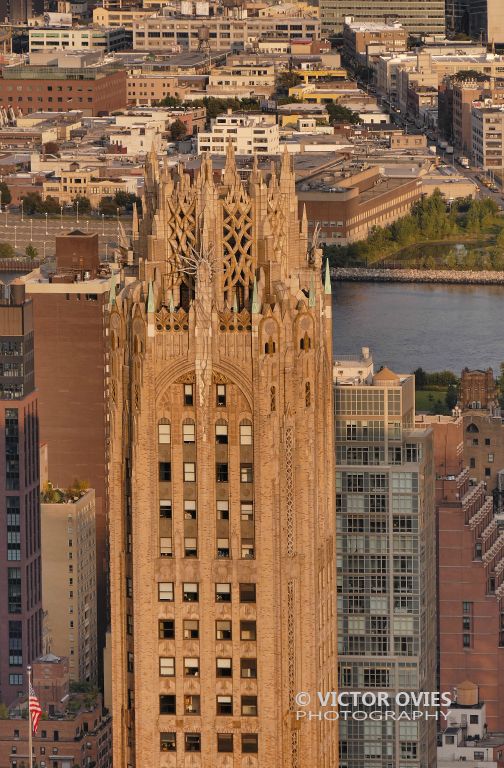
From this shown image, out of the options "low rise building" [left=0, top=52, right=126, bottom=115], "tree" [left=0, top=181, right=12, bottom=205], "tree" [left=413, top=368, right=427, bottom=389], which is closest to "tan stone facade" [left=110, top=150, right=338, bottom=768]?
"tree" [left=413, top=368, right=427, bottom=389]

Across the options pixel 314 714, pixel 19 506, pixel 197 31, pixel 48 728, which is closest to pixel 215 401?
pixel 314 714

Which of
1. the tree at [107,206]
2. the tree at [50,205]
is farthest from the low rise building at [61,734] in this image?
the tree at [50,205]

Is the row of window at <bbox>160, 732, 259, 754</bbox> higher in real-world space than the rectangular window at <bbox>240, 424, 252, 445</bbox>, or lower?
lower

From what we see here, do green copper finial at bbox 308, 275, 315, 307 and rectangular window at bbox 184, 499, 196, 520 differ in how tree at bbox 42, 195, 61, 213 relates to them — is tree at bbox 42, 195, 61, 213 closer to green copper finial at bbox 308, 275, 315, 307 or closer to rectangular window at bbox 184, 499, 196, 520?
green copper finial at bbox 308, 275, 315, 307

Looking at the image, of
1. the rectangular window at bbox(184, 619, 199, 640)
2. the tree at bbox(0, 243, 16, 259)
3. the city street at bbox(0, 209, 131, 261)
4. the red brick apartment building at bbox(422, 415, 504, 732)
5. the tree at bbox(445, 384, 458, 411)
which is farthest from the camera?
the city street at bbox(0, 209, 131, 261)

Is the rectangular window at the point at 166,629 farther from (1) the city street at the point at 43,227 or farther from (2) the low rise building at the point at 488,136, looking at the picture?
(2) the low rise building at the point at 488,136

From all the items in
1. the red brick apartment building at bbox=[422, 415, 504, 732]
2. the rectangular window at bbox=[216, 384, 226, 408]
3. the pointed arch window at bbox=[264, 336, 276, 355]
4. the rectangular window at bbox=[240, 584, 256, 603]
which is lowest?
the red brick apartment building at bbox=[422, 415, 504, 732]

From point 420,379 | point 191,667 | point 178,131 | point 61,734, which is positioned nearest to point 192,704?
point 191,667
